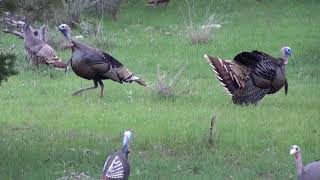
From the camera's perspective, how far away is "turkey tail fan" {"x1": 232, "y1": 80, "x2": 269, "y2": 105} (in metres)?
10.7

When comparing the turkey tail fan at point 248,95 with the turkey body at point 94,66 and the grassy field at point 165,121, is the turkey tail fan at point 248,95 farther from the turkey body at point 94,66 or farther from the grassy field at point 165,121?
the turkey body at point 94,66

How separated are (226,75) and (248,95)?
432 millimetres

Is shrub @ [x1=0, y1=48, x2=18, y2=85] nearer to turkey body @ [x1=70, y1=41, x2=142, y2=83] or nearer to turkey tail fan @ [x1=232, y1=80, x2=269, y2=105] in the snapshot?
turkey body @ [x1=70, y1=41, x2=142, y2=83]

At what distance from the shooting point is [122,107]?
10469 millimetres

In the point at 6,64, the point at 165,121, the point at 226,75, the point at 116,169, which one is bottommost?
the point at 165,121

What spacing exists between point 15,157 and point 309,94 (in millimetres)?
5762

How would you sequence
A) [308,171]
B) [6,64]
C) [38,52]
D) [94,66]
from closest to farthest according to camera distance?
[308,171]
[6,64]
[94,66]
[38,52]

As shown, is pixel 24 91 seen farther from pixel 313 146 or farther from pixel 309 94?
pixel 313 146

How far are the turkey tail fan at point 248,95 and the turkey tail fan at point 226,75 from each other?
95 mm

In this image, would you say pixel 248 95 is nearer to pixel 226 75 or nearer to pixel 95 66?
pixel 226 75

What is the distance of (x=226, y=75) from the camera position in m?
10.7

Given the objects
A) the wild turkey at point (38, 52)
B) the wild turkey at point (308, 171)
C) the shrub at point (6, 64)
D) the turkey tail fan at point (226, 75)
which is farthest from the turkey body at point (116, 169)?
the wild turkey at point (38, 52)

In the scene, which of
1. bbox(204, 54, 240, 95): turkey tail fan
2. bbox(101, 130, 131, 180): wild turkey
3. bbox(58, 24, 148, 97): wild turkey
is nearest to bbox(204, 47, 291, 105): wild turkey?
bbox(204, 54, 240, 95): turkey tail fan

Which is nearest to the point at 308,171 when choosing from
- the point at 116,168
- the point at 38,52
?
the point at 116,168
